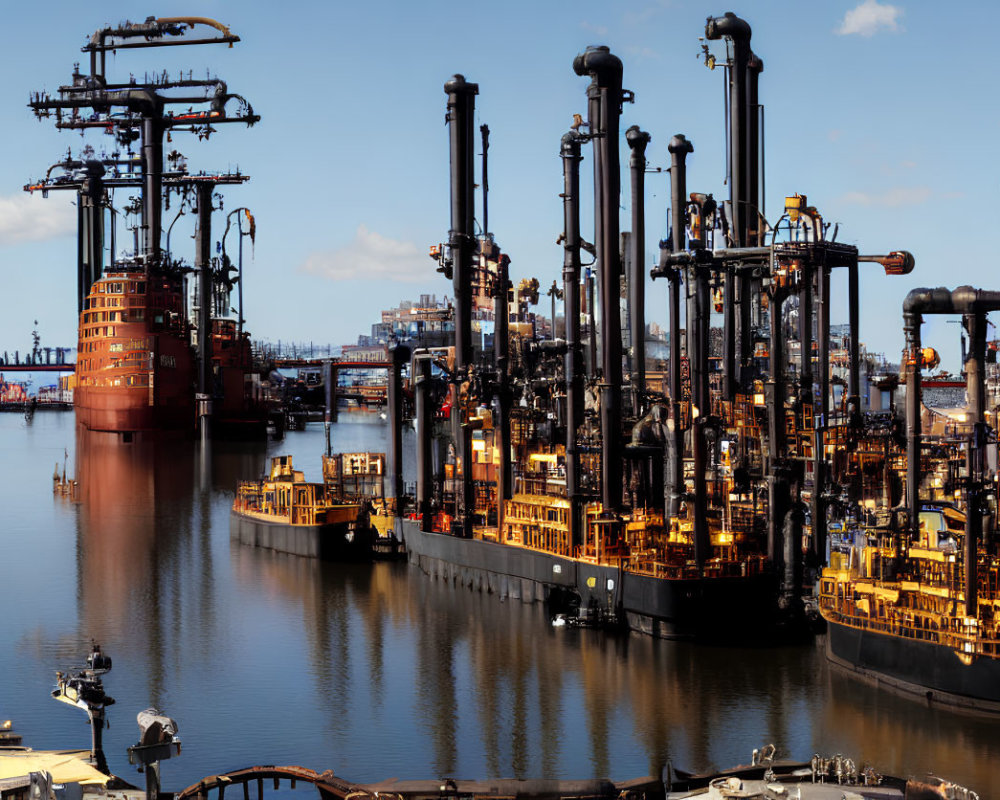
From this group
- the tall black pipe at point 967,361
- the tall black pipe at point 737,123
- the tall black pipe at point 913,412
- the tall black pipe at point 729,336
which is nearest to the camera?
the tall black pipe at point 967,361

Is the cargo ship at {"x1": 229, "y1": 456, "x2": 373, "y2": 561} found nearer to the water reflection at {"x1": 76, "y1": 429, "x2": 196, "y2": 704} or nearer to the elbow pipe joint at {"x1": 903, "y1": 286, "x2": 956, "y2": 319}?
the water reflection at {"x1": 76, "y1": 429, "x2": 196, "y2": 704}

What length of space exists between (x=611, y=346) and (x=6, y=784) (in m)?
34.8

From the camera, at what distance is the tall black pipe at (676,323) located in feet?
194

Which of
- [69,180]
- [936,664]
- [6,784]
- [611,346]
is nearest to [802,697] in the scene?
[936,664]

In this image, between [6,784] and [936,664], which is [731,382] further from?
[6,784]

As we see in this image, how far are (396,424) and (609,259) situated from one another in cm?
1842

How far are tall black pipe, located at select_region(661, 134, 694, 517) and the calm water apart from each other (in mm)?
7298

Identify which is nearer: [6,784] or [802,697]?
[6,784]

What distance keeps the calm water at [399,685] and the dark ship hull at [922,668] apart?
0.58m

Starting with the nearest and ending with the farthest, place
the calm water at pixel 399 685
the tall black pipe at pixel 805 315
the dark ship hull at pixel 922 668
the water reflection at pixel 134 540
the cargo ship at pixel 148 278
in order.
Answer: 1. the dark ship hull at pixel 922 668
2. the calm water at pixel 399 685
3. the tall black pipe at pixel 805 315
4. the water reflection at pixel 134 540
5. the cargo ship at pixel 148 278

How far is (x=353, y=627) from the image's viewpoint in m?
59.9

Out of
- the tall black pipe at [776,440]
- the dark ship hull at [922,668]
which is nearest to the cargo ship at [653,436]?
the tall black pipe at [776,440]

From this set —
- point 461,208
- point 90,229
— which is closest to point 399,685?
point 461,208

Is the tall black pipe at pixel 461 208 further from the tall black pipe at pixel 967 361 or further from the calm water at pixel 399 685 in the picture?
the tall black pipe at pixel 967 361
